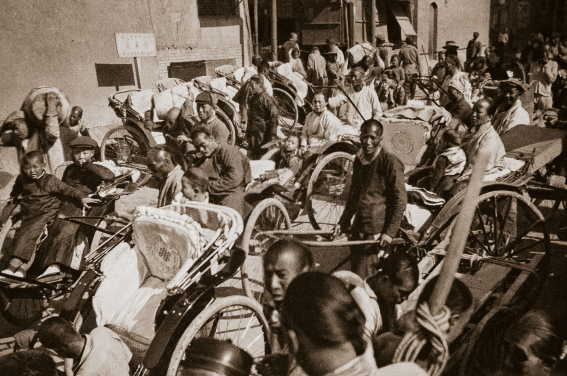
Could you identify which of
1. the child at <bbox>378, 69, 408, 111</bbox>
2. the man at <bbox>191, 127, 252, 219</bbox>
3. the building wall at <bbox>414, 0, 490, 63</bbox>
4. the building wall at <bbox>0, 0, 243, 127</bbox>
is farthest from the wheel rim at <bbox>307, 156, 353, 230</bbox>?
the building wall at <bbox>414, 0, 490, 63</bbox>

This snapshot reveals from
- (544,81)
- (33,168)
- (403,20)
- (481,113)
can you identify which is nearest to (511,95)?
(481,113)

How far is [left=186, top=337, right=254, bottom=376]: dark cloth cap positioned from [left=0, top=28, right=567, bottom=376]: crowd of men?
34 millimetres

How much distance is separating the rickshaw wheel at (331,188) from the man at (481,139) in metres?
1.61

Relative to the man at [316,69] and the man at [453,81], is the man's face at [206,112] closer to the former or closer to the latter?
the man at [453,81]

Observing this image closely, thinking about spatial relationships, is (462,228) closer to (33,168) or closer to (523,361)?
(523,361)

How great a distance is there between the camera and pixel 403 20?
69.5 ft

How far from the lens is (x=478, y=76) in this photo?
14.4 m

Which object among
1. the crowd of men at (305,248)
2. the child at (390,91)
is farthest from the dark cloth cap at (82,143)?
the child at (390,91)

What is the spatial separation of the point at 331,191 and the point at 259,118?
2.08 m

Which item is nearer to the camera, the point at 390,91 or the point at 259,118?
the point at 259,118

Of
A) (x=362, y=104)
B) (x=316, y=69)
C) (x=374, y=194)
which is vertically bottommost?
(x=374, y=194)

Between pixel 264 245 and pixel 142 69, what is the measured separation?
7745 mm

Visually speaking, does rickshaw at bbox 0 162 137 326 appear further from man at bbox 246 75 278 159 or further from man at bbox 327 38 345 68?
man at bbox 327 38 345 68

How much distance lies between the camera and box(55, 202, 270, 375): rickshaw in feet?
10.8
